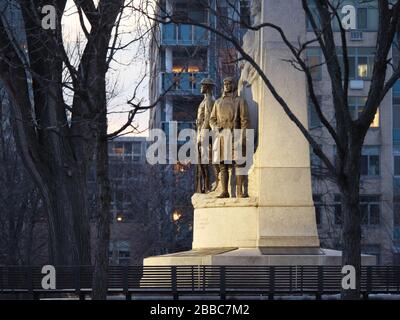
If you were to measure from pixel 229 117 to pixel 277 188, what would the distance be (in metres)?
1.97

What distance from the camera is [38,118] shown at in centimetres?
2839

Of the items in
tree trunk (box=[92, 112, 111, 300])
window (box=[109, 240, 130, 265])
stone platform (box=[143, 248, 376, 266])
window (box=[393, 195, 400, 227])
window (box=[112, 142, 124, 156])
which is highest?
window (box=[112, 142, 124, 156])

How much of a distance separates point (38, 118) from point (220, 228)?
517cm

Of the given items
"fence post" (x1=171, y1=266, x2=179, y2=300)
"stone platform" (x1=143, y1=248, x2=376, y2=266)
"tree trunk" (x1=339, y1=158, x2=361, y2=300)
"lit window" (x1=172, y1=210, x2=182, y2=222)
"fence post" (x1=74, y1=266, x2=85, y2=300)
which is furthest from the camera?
"lit window" (x1=172, y1=210, x2=182, y2=222)

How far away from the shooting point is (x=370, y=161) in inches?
2579

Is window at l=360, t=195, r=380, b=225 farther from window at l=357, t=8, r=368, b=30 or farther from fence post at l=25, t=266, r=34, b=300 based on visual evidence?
fence post at l=25, t=266, r=34, b=300

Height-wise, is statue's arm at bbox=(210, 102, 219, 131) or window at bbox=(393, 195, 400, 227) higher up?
statue's arm at bbox=(210, 102, 219, 131)

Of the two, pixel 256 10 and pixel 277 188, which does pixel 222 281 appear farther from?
pixel 256 10

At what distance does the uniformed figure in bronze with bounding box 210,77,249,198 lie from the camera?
26.3m

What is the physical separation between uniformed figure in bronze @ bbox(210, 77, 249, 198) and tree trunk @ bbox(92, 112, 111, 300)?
6848mm

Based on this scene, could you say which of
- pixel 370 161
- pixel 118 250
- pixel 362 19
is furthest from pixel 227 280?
pixel 118 250

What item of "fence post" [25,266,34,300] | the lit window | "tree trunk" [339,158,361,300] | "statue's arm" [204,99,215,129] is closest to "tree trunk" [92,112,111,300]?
"tree trunk" [339,158,361,300]

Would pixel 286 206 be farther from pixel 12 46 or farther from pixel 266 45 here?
pixel 12 46
